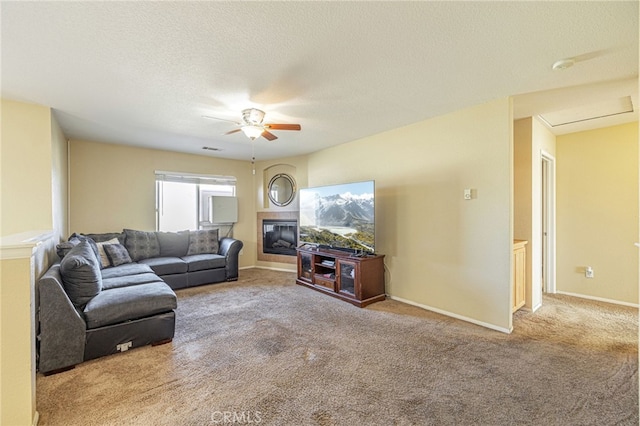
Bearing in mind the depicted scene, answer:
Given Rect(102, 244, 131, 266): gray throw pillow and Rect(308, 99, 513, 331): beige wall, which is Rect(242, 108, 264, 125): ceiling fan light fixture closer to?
Rect(308, 99, 513, 331): beige wall

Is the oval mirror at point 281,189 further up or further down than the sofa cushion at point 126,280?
further up

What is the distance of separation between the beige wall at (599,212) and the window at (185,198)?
5914mm

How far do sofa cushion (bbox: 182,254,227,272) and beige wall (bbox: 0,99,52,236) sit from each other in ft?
6.30

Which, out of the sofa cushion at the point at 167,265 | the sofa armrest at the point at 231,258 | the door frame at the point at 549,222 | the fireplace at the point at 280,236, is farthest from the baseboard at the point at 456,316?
the sofa cushion at the point at 167,265

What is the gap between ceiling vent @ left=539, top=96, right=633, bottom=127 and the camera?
303 cm

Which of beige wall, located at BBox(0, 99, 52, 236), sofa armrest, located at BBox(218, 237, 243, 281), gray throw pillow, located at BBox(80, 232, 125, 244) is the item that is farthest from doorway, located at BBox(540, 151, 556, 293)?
gray throw pillow, located at BBox(80, 232, 125, 244)

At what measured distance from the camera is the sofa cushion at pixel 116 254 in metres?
4.01

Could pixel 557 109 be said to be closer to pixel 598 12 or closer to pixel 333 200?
pixel 598 12

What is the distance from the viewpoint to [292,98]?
2.79 metres

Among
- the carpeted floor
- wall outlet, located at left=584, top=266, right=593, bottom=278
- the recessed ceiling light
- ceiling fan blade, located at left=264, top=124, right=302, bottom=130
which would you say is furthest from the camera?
wall outlet, located at left=584, top=266, right=593, bottom=278

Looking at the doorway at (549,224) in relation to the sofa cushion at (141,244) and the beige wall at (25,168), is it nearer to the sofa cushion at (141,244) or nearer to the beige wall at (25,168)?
the sofa cushion at (141,244)

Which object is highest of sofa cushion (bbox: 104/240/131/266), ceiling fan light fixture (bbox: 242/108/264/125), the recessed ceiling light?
the recessed ceiling light

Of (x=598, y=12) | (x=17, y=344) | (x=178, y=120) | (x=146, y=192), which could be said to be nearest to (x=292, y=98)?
(x=178, y=120)

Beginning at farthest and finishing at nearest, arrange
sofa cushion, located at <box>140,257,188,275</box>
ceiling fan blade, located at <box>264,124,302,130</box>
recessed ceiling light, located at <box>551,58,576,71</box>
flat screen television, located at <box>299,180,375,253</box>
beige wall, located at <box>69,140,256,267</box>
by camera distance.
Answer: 1. beige wall, located at <box>69,140,256,267</box>
2. sofa cushion, located at <box>140,257,188,275</box>
3. flat screen television, located at <box>299,180,375,253</box>
4. ceiling fan blade, located at <box>264,124,302,130</box>
5. recessed ceiling light, located at <box>551,58,576,71</box>
